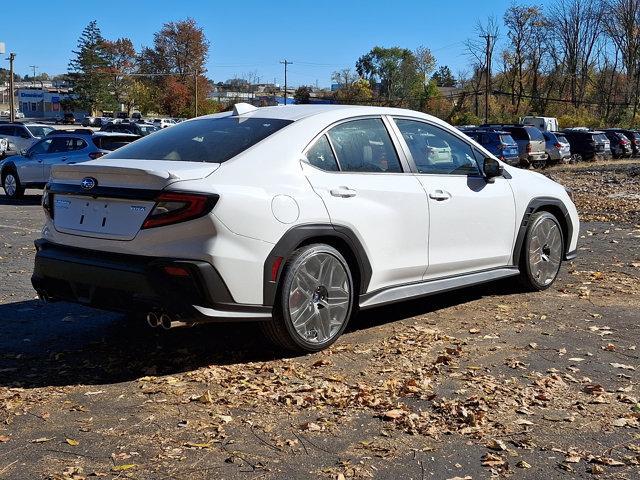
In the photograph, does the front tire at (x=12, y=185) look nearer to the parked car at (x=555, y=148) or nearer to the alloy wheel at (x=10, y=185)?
the alloy wheel at (x=10, y=185)

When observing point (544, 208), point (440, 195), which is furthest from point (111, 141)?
point (440, 195)

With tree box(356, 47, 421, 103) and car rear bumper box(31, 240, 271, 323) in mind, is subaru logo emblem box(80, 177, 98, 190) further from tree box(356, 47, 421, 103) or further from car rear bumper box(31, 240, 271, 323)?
tree box(356, 47, 421, 103)

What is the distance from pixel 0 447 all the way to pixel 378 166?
3.11 meters

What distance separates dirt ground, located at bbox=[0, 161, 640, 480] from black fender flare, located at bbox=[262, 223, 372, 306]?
49 centimetres

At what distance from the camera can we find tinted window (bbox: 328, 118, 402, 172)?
536 cm

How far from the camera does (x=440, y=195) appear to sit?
19.2ft

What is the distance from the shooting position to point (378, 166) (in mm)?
5559

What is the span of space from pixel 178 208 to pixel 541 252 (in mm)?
3780

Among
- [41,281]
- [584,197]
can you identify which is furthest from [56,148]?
[41,281]

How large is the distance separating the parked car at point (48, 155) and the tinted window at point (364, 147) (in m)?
12.7

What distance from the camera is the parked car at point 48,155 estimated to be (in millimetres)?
17516

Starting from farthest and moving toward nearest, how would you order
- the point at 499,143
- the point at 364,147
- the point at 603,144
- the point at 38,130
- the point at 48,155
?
the point at 603,144 < the point at 38,130 < the point at 499,143 < the point at 48,155 < the point at 364,147

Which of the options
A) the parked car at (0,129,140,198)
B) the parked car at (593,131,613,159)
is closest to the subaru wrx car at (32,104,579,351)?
the parked car at (0,129,140,198)

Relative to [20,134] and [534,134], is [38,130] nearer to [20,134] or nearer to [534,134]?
[20,134]
